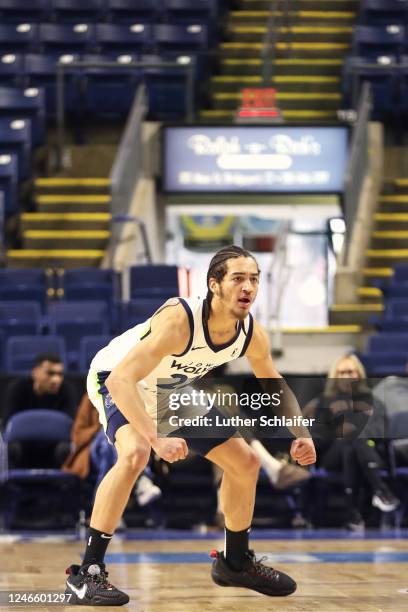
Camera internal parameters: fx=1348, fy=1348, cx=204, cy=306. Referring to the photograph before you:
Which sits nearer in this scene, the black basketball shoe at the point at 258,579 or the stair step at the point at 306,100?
the black basketball shoe at the point at 258,579

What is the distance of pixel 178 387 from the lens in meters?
5.54

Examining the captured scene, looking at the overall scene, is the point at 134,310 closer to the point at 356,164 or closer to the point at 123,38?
the point at 356,164

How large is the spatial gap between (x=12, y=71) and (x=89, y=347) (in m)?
6.34

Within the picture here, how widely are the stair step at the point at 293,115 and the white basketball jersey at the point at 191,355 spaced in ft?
38.5

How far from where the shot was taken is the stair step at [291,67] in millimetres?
18266

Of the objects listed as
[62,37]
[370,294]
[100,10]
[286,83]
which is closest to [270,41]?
[286,83]

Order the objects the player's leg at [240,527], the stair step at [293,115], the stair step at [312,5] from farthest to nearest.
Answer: the stair step at [312,5], the stair step at [293,115], the player's leg at [240,527]

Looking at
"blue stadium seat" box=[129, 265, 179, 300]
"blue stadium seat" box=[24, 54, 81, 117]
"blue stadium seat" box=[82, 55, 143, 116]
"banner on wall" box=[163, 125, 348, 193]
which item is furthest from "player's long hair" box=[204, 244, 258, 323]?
"blue stadium seat" box=[24, 54, 81, 117]

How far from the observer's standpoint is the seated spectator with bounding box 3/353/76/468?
10.3 metres

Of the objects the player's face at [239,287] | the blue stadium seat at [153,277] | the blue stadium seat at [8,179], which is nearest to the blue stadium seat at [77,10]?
the blue stadium seat at [8,179]

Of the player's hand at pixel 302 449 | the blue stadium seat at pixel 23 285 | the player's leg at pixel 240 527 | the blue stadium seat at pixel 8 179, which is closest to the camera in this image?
the player's hand at pixel 302 449

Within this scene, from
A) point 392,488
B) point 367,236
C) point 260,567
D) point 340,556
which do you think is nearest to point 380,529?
point 392,488

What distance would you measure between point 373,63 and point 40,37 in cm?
440

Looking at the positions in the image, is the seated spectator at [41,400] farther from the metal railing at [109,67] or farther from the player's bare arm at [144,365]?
the metal railing at [109,67]
